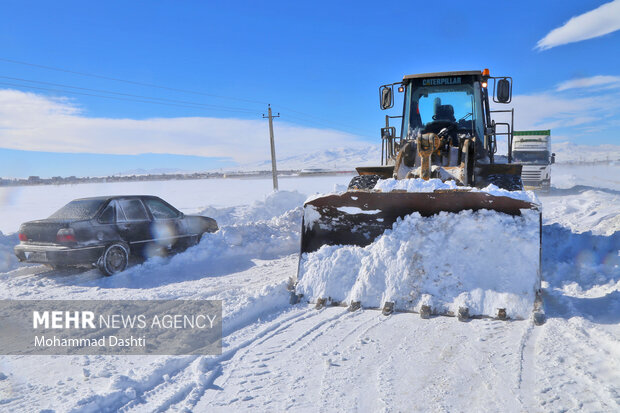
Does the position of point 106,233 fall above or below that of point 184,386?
above

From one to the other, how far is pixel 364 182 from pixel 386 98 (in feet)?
5.45

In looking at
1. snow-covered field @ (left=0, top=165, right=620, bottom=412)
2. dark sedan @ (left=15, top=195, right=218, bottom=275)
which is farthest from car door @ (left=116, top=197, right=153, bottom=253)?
snow-covered field @ (left=0, top=165, right=620, bottom=412)

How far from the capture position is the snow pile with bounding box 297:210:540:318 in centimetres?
435

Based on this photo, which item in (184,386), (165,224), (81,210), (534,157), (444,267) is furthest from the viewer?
(534,157)

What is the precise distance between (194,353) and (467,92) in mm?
6167

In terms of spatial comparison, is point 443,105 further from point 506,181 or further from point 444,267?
point 444,267

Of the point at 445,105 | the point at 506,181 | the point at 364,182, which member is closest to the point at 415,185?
the point at 364,182

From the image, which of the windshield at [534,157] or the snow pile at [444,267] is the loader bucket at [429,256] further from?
the windshield at [534,157]

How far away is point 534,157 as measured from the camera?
2291 cm

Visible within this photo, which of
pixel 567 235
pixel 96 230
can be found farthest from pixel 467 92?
pixel 96 230

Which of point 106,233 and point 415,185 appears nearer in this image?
point 415,185

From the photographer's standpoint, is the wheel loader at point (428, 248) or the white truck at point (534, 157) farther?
the white truck at point (534, 157)

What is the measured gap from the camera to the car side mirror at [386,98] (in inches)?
290

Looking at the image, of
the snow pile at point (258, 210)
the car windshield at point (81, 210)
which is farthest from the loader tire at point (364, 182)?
the snow pile at point (258, 210)
